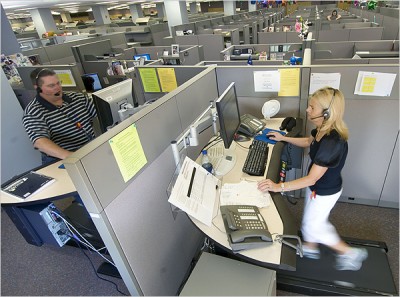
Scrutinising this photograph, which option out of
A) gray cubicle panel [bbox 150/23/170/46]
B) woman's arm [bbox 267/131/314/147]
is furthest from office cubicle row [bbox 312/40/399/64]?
gray cubicle panel [bbox 150/23/170/46]

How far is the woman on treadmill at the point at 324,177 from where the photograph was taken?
45.3 inches

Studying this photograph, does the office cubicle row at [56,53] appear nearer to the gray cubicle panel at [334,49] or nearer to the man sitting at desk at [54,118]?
the man sitting at desk at [54,118]

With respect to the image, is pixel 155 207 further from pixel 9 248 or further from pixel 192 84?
pixel 9 248

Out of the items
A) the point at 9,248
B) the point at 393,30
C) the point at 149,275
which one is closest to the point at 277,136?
the point at 149,275

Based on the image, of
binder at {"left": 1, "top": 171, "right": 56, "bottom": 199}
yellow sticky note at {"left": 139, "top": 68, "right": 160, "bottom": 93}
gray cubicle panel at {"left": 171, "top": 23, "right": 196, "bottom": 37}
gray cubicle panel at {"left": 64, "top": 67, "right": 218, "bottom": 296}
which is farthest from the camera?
gray cubicle panel at {"left": 171, "top": 23, "right": 196, "bottom": 37}

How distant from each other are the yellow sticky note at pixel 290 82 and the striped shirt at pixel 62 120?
5.23 ft

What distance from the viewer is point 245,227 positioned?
97cm

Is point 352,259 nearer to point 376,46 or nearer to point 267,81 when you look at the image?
point 267,81

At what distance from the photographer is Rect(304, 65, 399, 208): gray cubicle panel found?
1.58 metres

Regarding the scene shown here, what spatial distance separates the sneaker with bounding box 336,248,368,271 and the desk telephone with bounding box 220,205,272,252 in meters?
0.85

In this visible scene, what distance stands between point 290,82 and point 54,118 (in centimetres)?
178

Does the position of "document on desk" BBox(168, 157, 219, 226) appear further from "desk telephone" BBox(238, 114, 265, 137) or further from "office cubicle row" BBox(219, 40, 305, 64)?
"office cubicle row" BBox(219, 40, 305, 64)

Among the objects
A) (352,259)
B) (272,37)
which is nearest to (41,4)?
(272,37)

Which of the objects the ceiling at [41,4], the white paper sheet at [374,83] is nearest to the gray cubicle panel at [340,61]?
the white paper sheet at [374,83]
